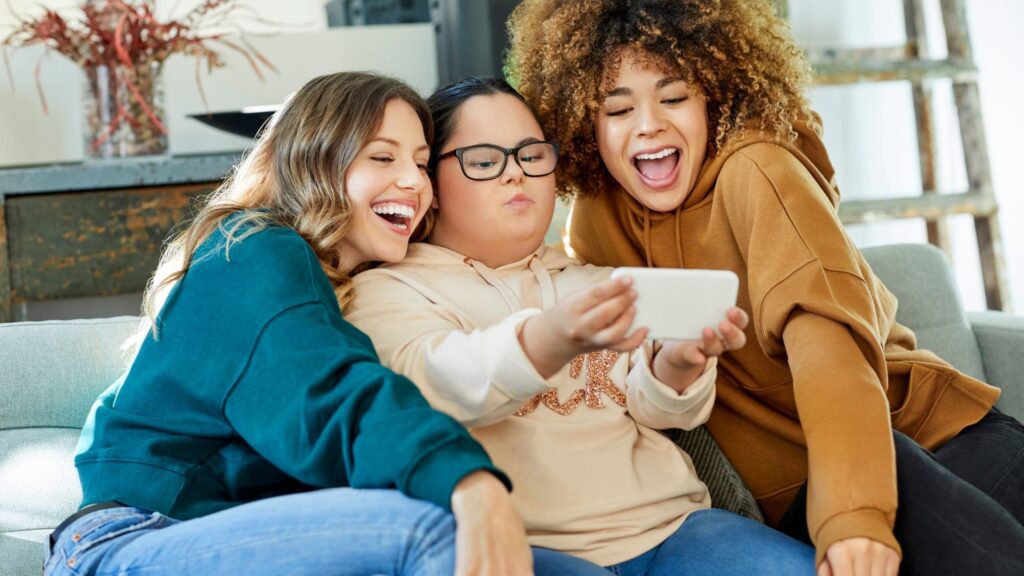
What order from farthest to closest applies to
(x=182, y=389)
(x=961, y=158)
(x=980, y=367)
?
(x=961, y=158)
(x=980, y=367)
(x=182, y=389)

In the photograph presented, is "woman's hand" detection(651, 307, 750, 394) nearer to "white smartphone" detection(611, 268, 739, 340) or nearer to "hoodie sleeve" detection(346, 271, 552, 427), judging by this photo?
"white smartphone" detection(611, 268, 739, 340)

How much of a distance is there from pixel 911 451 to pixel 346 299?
0.70 meters

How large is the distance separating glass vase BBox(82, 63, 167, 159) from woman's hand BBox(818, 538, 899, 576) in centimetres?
168

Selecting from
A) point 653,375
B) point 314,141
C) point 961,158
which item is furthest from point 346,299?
point 961,158

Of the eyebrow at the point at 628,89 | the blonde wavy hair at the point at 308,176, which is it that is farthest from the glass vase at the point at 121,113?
the eyebrow at the point at 628,89

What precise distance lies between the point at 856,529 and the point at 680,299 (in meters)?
0.32

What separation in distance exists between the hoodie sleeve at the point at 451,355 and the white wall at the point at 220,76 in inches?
57.1

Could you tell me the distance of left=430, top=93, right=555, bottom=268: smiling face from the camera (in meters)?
1.43

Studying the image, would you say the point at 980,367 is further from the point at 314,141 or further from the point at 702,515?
the point at 314,141

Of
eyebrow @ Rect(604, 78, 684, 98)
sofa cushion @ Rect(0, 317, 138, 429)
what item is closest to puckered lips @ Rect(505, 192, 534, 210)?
eyebrow @ Rect(604, 78, 684, 98)

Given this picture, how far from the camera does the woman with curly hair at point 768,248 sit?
123 cm

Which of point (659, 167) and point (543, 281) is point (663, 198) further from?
point (543, 281)

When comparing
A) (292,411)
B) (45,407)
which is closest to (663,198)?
(292,411)

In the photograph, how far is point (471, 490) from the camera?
3.19 feet
